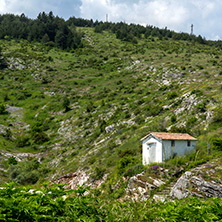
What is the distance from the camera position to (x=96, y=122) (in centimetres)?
4191

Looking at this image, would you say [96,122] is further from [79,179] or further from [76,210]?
[76,210]

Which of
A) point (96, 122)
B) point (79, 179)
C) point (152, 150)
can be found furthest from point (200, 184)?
point (96, 122)

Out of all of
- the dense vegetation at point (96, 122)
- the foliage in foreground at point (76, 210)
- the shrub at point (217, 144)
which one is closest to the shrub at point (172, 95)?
the dense vegetation at point (96, 122)

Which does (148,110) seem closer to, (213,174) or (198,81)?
(198,81)

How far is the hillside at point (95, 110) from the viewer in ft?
91.6

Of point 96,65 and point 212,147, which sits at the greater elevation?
point 96,65

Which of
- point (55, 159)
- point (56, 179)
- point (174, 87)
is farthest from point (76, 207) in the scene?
point (174, 87)

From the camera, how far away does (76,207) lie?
3.58m

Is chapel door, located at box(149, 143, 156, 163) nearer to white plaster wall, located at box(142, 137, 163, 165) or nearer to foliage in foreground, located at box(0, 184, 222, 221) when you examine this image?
white plaster wall, located at box(142, 137, 163, 165)

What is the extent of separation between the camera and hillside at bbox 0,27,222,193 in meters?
27.9

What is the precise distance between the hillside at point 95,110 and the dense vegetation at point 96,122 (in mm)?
208

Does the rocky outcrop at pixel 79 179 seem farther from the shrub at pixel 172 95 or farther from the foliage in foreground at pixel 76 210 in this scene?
the shrub at pixel 172 95

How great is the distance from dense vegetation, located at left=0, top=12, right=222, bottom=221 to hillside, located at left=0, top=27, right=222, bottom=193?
0.21 m

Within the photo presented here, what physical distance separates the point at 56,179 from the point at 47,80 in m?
50.8
